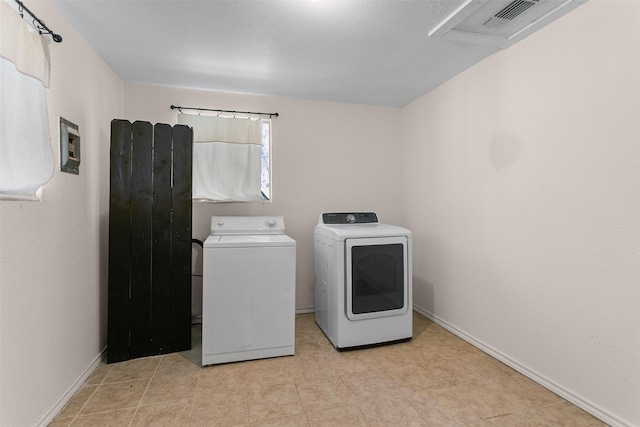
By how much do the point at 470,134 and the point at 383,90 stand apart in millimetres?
975

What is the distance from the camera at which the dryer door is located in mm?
2398

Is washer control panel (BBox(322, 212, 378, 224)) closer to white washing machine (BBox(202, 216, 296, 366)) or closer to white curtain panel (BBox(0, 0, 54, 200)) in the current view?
white washing machine (BBox(202, 216, 296, 366))

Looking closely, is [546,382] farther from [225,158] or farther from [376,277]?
[225,158]

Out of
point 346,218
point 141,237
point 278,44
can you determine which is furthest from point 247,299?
point 278,44

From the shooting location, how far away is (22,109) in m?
1.32

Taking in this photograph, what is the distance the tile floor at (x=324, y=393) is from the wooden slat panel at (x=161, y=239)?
25 cm

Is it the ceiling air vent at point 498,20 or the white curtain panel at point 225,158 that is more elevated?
the ceiling air vent at point 498,20

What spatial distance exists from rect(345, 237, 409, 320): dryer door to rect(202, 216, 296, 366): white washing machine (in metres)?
0.48

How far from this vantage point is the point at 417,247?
327 centimetres

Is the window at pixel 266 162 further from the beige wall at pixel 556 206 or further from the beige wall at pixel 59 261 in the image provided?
the beige wall at pixel 556 206

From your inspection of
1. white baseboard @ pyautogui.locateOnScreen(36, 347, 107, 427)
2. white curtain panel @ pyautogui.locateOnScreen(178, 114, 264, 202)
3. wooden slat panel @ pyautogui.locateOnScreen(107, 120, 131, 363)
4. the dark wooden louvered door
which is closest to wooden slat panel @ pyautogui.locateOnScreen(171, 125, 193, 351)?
the dark wooden louvered door

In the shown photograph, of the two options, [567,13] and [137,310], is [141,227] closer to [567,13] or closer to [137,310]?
[137,310]

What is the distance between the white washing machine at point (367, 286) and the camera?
94.0 inches

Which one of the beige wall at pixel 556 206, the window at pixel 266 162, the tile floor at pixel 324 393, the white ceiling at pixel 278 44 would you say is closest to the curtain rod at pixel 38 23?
the white ceiling at pixel 278 44
